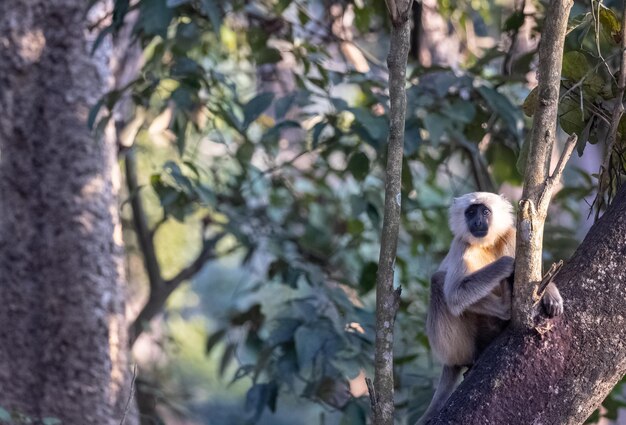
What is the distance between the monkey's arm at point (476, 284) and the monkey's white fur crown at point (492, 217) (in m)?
0.34

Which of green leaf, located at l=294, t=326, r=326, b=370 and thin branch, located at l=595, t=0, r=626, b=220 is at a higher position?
thin branch, located at l=595, t=0, r=626, b=220

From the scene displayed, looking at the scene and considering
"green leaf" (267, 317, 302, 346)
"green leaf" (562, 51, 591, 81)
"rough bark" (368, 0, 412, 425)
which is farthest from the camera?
"green leaf" (267, 317, 302, 346)

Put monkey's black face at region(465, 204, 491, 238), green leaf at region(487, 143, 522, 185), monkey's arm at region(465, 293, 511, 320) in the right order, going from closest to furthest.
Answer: monkey's arm at region(465, 293, 511, 320) → monkey's black face at region(465, 204, 491, 238) → green leaf at region(487, 143, 522, 185)

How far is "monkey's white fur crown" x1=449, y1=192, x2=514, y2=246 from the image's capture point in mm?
3863

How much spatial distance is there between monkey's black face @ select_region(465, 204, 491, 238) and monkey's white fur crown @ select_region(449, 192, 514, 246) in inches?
0.7

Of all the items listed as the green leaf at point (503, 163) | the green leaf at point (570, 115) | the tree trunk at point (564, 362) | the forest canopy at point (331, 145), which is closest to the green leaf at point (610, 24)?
the forest canopy at point (331, 145)

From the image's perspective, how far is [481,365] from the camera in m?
2.69

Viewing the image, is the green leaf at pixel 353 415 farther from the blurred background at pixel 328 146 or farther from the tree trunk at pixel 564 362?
the tree trunk at pixel 564 362

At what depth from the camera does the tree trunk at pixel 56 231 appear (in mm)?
4641

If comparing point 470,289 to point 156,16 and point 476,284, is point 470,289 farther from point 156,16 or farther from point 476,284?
point 156,16

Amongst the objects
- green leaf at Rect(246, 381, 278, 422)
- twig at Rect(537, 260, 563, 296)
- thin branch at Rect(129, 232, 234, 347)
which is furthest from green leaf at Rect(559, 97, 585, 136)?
thin branch at Rect(129, 232, 234, 347)

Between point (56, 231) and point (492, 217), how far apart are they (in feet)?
7.38

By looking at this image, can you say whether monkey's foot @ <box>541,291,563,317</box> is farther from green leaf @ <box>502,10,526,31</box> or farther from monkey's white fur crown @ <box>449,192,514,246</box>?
green leaf @ <box>502,10,526,31</box>

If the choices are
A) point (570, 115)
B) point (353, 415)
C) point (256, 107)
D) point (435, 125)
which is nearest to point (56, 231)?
point (256, 107)
